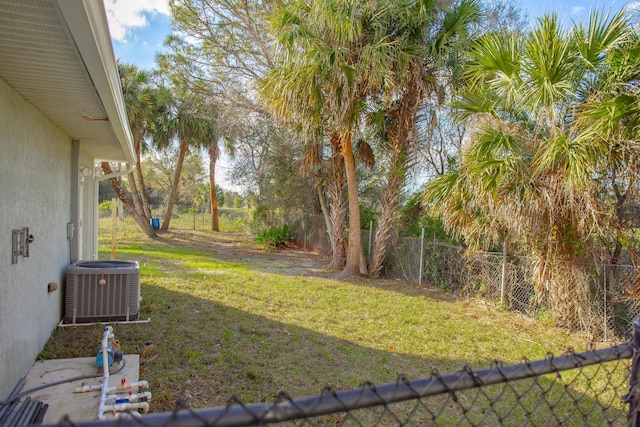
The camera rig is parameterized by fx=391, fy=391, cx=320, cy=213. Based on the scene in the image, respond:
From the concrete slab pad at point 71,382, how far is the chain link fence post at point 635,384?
3275mm

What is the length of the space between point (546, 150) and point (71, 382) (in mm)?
5767

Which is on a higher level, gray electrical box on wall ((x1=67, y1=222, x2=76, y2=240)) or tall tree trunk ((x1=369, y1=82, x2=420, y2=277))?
tall tree trunk ((x1=369, y1=82, x2=420, y2=277))

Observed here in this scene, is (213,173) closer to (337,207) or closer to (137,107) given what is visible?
(137,107)

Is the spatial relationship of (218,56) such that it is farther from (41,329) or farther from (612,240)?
(612,240)

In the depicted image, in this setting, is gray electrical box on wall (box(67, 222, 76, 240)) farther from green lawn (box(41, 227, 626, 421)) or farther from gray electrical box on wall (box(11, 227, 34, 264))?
A: gray electrical box on wall (box(11, 227, 34, 264))

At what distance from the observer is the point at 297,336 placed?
523cm

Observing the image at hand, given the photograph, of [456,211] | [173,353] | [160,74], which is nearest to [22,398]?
[173,353]

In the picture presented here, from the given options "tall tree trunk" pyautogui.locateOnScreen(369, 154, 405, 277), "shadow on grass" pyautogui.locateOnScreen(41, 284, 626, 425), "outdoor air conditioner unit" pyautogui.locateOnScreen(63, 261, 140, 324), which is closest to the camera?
"shadow on grass" pyautogui.locateOnScreen(41, 284, 626, 425)

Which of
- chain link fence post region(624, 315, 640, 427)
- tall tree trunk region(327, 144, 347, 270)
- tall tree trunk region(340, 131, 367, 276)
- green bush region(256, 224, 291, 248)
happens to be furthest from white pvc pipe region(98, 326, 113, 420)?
green bush region(256, 224, 291, 248)

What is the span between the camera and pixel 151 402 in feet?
10.7

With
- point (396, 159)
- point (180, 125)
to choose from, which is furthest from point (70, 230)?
point (180, 125)

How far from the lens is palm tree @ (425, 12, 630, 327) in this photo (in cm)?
486

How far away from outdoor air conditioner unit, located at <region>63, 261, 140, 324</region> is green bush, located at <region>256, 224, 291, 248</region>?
1008 cm

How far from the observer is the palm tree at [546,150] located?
486 cm
